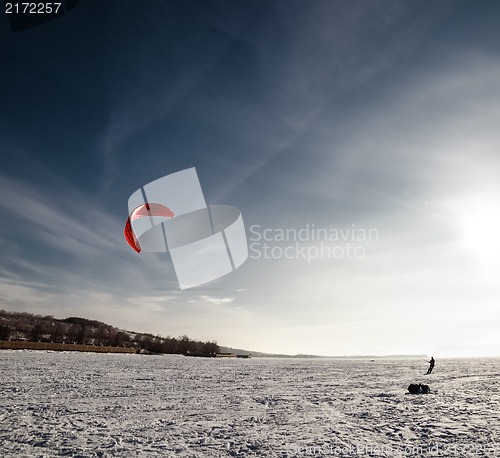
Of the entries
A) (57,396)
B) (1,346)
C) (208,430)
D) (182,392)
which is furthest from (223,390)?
(1,346)

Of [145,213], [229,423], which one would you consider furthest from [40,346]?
[229,423]

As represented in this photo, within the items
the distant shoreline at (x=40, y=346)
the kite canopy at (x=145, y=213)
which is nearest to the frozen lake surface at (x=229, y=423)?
the kite canopy at (x=145, y=213)

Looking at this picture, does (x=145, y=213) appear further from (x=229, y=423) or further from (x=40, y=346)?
(x=40, y=346)

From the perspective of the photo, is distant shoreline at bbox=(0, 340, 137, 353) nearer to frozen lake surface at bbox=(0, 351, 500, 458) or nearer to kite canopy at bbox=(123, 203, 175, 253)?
kite canopy at bbox=(123, 203, 175, 253)

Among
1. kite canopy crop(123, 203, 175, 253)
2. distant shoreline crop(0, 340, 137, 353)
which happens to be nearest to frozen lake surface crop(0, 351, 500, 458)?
kite canopy crop(123, 203, 175, 253)

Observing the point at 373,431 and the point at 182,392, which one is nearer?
the point at 373,431

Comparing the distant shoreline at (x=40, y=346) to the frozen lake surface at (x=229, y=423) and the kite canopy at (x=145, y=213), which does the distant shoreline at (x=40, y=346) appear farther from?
the frozen lake surface at (x=229, y=423)

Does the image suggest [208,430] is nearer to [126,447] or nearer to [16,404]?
[126,447]

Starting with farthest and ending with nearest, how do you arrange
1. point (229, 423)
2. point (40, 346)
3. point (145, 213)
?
point (40, 346) → point (145, 213) → point (229, 423)

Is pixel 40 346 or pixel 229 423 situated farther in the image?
pixel 40 346

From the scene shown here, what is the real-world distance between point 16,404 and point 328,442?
800cm

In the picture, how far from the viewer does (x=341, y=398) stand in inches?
530

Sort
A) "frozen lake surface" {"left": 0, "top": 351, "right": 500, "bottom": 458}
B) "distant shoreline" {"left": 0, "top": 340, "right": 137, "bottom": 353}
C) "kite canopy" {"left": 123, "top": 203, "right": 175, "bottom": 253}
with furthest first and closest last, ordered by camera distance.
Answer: "distant shoreline" {"left": 0, "top": 340, "right": 137, "bottom": 353} < "kite canopy" {"left": 123, "top": 203, "right": 175, "bottom": 253} < "frozen lake surface" {"left": 0, "top": 351, "right": 500, "bottom": 458}

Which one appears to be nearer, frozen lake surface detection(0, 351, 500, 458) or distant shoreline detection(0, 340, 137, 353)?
frozen lake surface detection(0, 351, 500, 458)
